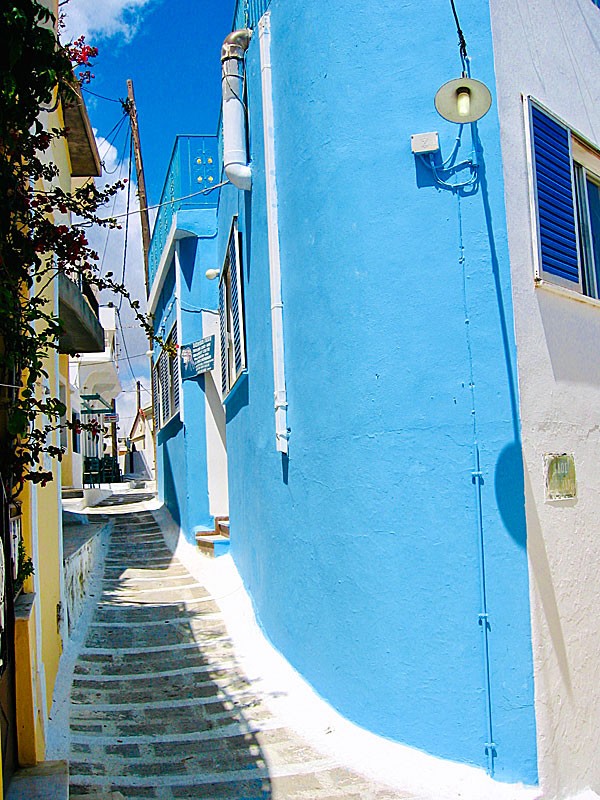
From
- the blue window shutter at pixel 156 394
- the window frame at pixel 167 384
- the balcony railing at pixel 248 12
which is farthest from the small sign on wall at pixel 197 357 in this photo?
the blue window shutter at pixel 156 394

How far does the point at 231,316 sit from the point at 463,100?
18.7ft

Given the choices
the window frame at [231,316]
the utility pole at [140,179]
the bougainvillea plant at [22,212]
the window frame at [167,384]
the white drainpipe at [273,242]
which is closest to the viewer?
the bougainvillea plant at [22,212]

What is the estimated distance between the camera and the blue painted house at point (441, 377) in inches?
181

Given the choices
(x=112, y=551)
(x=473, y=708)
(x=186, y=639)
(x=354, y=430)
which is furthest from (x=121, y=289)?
(x=112, y=551)

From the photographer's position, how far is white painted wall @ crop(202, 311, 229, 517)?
40.3 feet

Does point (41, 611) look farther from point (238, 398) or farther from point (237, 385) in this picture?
point (238, 398)

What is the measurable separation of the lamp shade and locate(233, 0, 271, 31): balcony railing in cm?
262

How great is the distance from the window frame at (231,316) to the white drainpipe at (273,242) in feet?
6.94

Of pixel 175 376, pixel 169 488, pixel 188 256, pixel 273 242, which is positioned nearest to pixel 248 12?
pixel 273 242

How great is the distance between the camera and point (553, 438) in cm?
500

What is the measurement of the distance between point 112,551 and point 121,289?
8111mm

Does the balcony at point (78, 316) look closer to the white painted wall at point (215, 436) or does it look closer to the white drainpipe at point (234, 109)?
the white painted wall at point (215, 436)

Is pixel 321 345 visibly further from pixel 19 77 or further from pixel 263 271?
pixel 19 77

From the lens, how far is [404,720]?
4.73 metres
